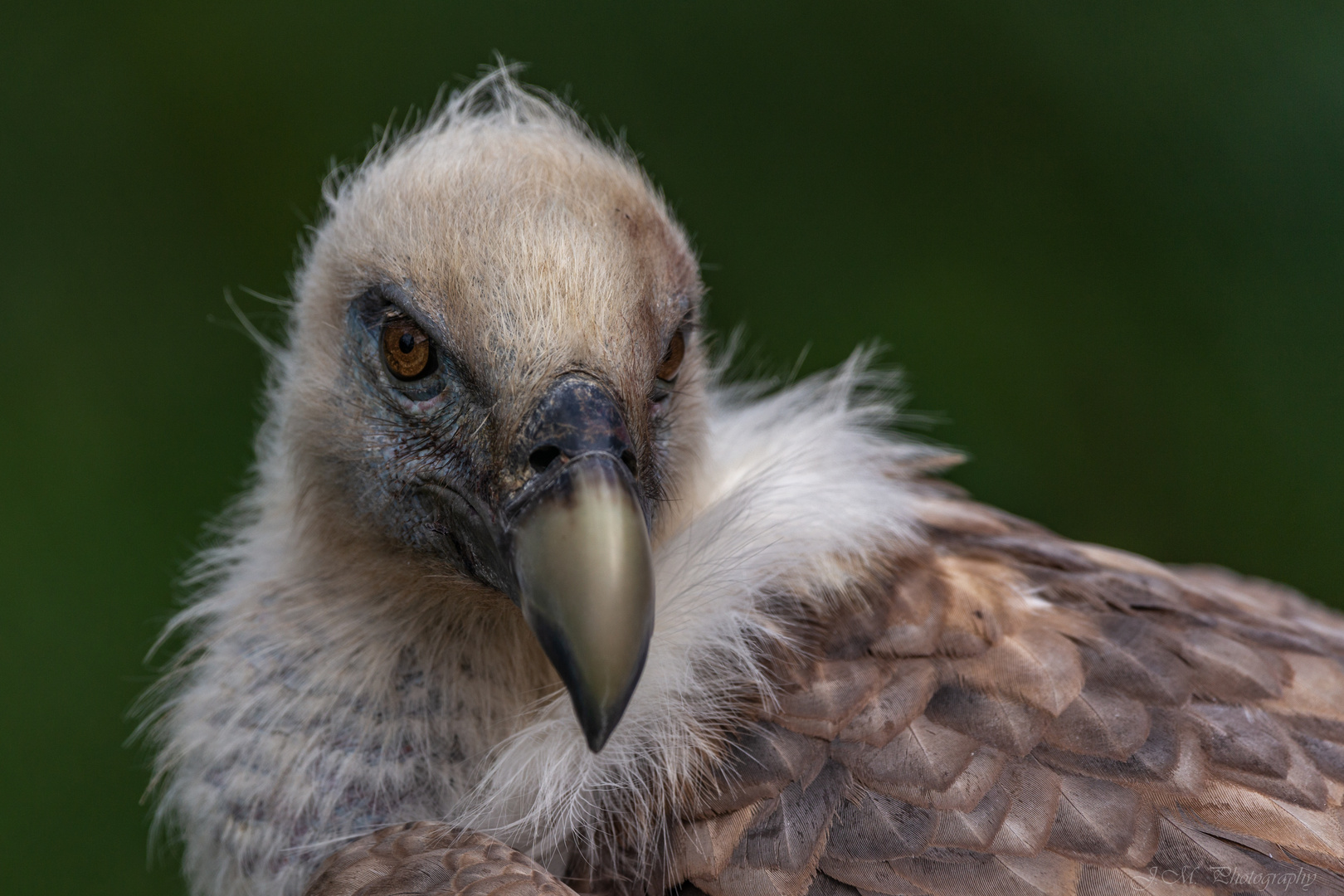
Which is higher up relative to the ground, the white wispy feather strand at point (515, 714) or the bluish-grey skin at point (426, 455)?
the bluish-grey skin at point (426, 455)

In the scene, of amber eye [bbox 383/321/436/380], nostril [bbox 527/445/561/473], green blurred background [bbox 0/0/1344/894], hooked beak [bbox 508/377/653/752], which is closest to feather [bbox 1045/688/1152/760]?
hooked beak [bbox 508/377/653/752]

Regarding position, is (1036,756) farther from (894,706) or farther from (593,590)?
(593,590)

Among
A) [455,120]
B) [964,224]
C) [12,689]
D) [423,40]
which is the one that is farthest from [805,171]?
[12,689]

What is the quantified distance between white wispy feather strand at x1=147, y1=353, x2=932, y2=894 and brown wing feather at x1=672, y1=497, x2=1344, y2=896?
0.08m

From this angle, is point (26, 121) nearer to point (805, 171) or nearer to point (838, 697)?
point (805, 171)

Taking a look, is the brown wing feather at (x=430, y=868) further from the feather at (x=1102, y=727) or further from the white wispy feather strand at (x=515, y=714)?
the feather at (x=1102, y=727)

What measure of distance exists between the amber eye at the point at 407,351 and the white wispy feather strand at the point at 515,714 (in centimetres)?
34

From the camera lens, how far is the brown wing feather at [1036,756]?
114 cm

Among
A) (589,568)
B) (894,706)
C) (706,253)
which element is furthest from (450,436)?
(706,253)

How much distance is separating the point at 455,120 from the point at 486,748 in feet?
3.24

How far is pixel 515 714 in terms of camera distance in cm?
149

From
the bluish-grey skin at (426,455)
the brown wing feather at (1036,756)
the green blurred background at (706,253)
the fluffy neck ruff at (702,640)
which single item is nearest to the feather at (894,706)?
the brown wing feather at (1036,756)

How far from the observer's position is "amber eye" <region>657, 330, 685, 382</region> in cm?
147

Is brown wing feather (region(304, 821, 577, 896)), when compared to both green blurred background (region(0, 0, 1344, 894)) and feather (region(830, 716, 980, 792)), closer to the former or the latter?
feather (region(830, 716, 980, 792))
